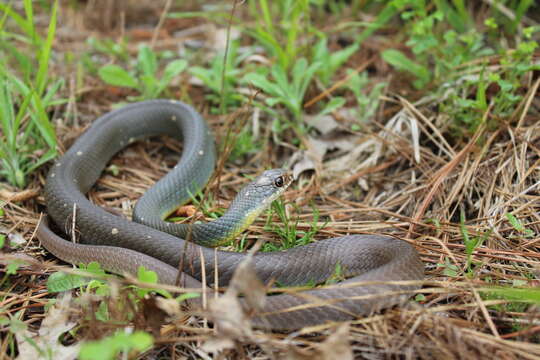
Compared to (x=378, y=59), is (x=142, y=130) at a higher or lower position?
lower

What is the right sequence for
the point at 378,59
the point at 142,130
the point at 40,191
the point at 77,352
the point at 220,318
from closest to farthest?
the point at 220,318, the point at 77,352, the point at 40,191, the point at 142,130, the point at 378,59

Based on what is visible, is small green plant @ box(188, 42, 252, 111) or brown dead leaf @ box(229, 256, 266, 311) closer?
brown dead leaf @ box(229, 256, 266, 311)

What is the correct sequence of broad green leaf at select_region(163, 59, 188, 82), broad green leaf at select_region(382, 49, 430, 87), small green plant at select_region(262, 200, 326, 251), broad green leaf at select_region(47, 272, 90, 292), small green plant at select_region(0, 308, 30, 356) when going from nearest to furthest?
small green plant at select_region(0, 308, 30, 356)
broad green leaf at select_region(47, 272, 90, 292)
small green plant at select_region(262, 200, 326, 251)
broad green leaf at select_region(382, 49, 430, 87)
broad green leaf at select_region(163, 59, 188, 82)

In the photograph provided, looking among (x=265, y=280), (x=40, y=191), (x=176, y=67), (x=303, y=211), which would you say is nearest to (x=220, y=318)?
(x=265, y=280)

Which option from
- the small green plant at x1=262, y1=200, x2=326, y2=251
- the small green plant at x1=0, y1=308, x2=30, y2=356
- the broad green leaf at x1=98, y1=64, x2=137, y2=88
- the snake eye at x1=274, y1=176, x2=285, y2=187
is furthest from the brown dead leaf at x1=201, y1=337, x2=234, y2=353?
the broad green leaf at x1=98, y1=64, x2=137, y2=88

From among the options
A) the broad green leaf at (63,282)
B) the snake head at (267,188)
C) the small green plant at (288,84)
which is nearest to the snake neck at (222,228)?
the snake head at (267,188)

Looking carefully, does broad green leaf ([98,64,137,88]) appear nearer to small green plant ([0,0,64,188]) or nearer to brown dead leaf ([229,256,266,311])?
small green plant ([0,0,64,188])

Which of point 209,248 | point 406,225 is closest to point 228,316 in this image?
point 209,248

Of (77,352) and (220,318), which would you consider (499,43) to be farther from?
(77,352)
